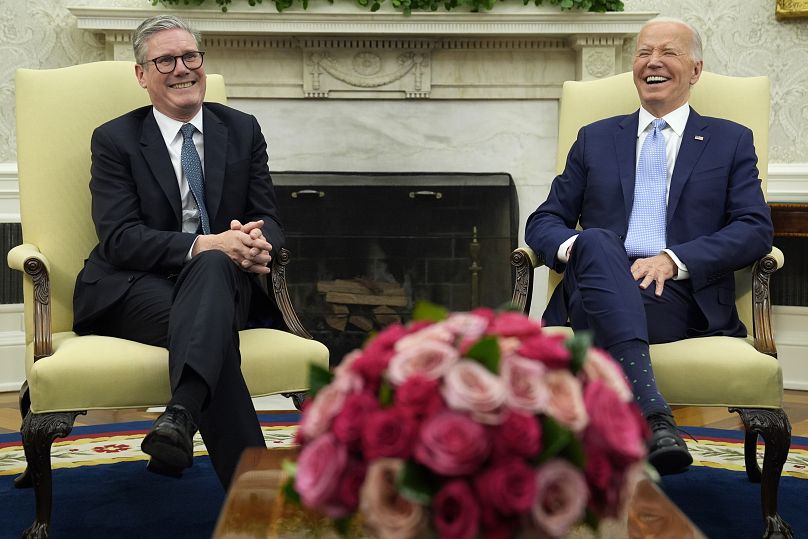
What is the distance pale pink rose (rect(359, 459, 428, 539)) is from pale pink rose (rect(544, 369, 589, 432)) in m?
0.17

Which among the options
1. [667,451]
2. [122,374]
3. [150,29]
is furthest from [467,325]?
[150,29]

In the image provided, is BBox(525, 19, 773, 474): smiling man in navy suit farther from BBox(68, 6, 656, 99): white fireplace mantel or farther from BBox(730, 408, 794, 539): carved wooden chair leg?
BBox(68, 6, 656, 99): white fireplace mantel

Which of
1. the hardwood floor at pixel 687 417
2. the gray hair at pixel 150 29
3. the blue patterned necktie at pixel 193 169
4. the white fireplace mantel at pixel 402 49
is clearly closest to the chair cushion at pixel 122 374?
the blue patterned necktie at pixel 193 169

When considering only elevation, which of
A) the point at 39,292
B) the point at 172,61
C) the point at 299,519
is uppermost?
the point at 172,61

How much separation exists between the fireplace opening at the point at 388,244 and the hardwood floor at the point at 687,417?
93 centimetres

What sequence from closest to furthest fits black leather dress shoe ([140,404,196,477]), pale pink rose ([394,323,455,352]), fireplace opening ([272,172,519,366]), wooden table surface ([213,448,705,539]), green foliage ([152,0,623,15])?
1. pale pink rose ([394,323,455,352])
2. wooden table surface ([213,448,705,539])
3. black leather dress shoe ([140,404,196,477])
4. green foliage ([152,0,623,15])
5. fireplace opening ([272,172,519,366])

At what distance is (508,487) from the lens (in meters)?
0.98

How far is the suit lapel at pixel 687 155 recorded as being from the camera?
9.00 feet

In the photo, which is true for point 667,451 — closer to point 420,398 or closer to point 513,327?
point 513,327

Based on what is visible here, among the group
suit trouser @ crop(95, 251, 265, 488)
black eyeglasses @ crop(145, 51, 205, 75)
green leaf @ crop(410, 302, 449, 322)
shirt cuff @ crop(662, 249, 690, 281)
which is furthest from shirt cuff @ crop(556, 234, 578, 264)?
green leaf @ crop(410, 302, 449, 322)

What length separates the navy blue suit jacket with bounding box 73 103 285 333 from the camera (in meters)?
2.59

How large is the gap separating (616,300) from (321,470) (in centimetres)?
142

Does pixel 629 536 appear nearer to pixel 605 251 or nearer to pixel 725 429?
pixel 605 251

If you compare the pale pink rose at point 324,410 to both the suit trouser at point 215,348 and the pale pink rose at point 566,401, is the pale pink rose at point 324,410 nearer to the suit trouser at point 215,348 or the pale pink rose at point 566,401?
the pale pink rose at point 566,401
